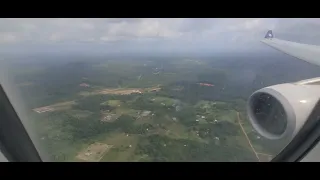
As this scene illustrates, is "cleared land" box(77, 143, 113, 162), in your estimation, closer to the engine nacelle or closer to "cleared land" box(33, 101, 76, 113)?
"cleared land" box(33, 101, 76, 113)

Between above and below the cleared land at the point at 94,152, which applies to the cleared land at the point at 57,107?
above

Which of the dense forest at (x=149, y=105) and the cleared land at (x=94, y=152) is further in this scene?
the dense forest at (x=149, y=105)

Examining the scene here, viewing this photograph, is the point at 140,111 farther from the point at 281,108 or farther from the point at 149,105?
the point at 281,108

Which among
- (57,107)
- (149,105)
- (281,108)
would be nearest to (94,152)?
(57,107)

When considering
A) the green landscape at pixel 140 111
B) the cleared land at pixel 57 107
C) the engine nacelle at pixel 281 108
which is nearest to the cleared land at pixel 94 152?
the green landscape at pixel 140 111

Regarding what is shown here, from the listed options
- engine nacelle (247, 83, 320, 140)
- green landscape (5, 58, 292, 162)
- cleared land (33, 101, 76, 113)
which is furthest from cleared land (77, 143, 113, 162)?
engine nacelle (247, 83, 320, 140)

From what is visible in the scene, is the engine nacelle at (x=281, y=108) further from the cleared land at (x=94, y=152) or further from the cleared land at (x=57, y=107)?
the cleared land at (x=57, y=107)
